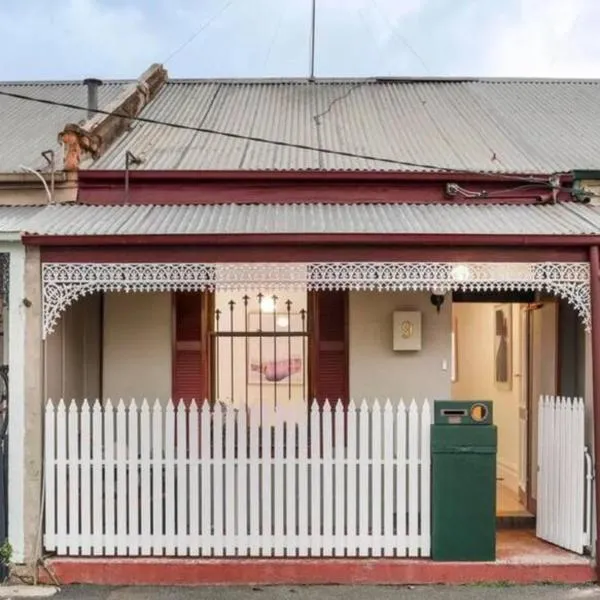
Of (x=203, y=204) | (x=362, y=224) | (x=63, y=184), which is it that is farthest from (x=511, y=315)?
(x=63, y=184)

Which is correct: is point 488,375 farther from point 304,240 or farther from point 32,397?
point 32,397

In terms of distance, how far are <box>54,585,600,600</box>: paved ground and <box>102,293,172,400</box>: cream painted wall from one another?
7.41 feet

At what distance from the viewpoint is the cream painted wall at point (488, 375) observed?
840 centimetres

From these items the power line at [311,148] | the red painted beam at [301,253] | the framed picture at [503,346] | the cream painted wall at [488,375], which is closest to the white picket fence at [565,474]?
the red painted beam at [301,253]

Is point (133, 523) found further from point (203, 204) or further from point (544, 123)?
point (544, 123)

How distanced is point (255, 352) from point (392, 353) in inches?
57.0

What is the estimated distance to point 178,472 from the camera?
18.7 feet

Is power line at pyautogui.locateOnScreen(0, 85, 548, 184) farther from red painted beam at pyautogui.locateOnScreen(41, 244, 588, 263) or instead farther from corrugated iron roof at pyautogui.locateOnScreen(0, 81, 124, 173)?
red painted beam at pyautogui.locateOnScreen(41, 244, 588, 263)

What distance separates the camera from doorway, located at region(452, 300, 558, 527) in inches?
285

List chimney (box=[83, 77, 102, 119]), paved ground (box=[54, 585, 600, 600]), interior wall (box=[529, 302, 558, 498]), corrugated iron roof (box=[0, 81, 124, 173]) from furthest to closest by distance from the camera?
chimney (box=[83, 77, 102, 119])
corrugated iron roof (box=[0, 81, 124, 173])
interior wall (box=[529, 302, 558, 498])
paved ground (box=[54, 585, 600, 600])

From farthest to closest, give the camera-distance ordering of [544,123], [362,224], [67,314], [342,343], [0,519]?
[544,123] < [342,343] < [67,314] < [362,224] < [0,519]

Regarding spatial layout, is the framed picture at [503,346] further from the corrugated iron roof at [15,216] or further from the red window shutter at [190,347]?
the corrugated iron roof at [15,216]

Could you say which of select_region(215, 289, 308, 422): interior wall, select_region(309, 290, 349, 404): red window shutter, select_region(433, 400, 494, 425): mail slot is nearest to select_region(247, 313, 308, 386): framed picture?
select_region(215, 289, 308, 422): interior wall

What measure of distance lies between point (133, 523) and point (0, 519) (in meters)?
1.02
